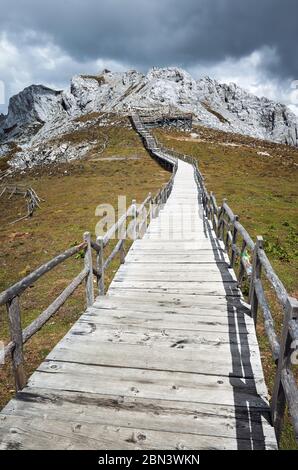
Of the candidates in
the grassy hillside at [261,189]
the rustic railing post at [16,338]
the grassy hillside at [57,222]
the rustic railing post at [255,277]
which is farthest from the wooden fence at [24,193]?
the rustic railing post at [16,338]

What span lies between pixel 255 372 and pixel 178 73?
112 meters

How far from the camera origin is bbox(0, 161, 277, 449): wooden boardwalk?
336cm

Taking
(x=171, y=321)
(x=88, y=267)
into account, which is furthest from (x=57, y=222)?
(x=171, y=321)

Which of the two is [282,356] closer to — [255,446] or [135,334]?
[255,446]

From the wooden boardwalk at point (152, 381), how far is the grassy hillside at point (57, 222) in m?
2.15

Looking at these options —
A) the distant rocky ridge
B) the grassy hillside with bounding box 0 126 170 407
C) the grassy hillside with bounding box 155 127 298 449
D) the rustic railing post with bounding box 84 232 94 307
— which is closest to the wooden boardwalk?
the rustic railing post with bounding box 84 232 94 307

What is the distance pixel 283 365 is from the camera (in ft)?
11.2

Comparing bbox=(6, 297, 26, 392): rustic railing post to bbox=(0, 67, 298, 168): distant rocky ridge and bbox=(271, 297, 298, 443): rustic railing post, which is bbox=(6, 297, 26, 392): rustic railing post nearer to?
bbox=(271, 297, 298, 443): rustic railing post

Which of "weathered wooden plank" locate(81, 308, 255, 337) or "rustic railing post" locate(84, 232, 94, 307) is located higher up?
"rustic railing post" locate(84, 232, 94, 307)

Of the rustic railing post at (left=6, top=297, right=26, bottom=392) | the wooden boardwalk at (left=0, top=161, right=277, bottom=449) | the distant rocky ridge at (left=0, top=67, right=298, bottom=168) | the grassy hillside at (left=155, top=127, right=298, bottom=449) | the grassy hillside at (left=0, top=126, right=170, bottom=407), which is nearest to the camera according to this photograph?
the wooden boardwalk at (left=0, top=161, right=277, bottom=449)

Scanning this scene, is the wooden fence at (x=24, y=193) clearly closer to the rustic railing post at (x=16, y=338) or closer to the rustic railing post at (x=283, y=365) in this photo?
the rustic railing post at (x=16, y=338)

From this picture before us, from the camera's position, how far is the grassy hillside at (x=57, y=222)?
8.34m

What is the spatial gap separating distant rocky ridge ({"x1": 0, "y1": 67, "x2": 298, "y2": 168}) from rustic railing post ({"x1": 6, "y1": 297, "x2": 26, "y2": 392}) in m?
78.8
